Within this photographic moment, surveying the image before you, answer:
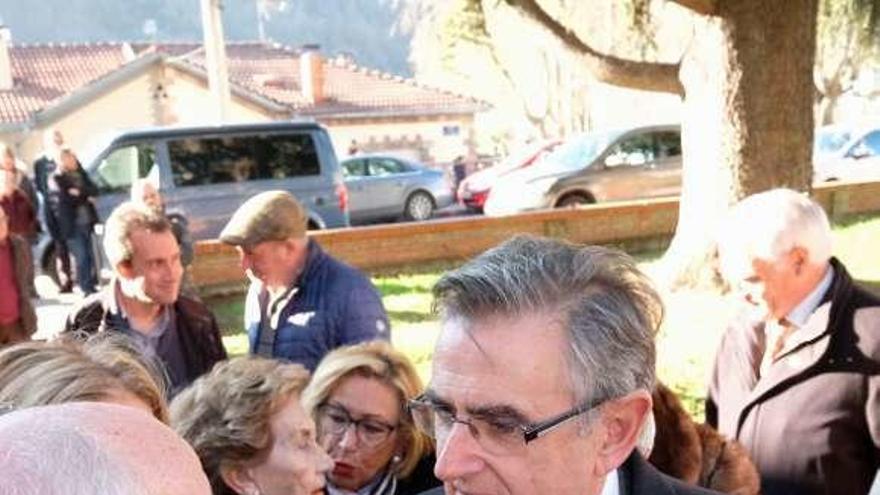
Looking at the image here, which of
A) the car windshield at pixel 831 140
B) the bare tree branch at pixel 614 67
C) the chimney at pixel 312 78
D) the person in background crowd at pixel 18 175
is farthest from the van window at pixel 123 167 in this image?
the chimney at pixel 312 78

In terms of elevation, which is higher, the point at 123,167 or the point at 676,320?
the point at 123,167

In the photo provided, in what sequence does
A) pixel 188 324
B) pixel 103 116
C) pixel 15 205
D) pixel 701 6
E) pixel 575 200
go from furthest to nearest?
pixel 103 116
pixel 575 200
pixel 15 205
pixel 701 6
pixel 188 324

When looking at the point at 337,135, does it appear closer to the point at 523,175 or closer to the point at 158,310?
the point at 523,175

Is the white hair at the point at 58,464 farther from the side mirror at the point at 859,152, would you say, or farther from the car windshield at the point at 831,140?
the car windshield at the point at 831,140

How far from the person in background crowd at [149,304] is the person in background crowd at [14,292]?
208 cm

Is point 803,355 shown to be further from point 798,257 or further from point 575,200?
point 575,200

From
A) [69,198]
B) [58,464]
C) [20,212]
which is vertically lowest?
[20,212]

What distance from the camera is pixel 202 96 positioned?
1407 inches

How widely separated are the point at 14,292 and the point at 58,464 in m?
5.19

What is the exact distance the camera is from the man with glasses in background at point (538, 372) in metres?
1.68

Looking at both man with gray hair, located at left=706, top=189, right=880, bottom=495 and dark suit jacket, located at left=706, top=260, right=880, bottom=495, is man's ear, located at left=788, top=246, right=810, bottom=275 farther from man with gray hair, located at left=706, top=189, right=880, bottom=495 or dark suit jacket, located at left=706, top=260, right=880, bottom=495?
dark suit jacket, located at left=706, top=260, right=880, bottom=495

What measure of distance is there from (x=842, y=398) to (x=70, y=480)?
2.35 meters

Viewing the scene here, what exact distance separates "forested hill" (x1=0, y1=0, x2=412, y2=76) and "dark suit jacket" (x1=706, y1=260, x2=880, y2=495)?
339 ft

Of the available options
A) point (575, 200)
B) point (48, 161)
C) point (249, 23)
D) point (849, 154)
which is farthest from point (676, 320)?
point (249, 23)
